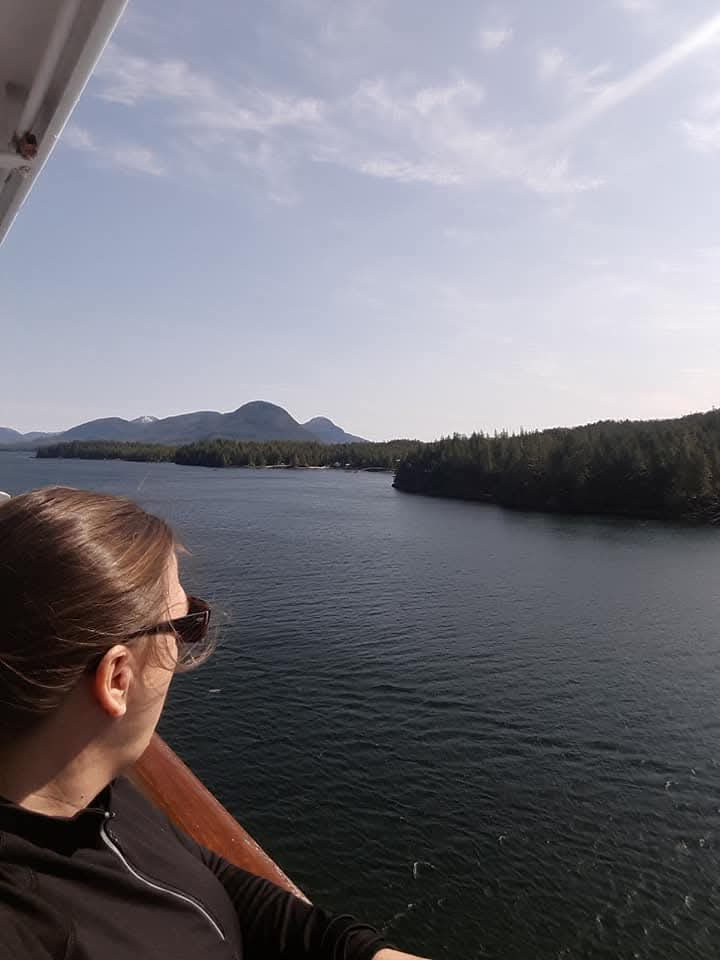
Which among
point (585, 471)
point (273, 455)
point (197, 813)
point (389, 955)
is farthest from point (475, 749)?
point (273, 455)

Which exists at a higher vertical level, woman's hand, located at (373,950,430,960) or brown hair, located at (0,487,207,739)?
brown hair, located at (0,487,207,739)

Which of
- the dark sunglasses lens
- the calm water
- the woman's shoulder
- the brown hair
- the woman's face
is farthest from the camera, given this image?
the calm water

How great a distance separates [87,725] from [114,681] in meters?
0.07

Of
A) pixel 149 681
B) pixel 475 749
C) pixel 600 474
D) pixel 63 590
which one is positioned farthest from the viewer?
pixel 600 474

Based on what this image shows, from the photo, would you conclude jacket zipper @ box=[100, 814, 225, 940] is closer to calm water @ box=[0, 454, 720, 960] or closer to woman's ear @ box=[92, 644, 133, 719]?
woman's ear @ box=[92, 644, 133, 719]

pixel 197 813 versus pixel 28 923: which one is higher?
pixel 28 923

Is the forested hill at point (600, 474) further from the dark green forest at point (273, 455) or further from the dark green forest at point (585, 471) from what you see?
the dark green forest at point (273, 455)

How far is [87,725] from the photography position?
0.96 metres

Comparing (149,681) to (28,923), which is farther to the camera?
(149,681)

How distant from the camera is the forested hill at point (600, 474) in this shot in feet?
137

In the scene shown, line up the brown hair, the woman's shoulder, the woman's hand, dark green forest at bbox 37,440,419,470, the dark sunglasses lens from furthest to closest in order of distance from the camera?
dark green forest at bbox 37,440,419,470 → the woman's hand → the dark sunglasses lens → the brown hair → the woman's shoulder

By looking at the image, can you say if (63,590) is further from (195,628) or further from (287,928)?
(287,928)

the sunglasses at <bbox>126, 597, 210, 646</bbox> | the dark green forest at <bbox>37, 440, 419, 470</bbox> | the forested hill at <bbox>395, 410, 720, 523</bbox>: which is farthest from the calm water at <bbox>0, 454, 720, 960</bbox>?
the dark green forest at <bbox>37, 440, 419, 470</bbox>

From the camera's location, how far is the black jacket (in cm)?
79
